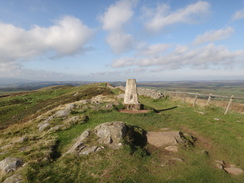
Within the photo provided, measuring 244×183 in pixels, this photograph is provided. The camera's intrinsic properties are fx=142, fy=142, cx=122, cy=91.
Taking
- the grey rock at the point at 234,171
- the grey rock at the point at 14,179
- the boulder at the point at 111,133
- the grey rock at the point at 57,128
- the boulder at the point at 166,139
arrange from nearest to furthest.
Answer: the grey rock at the point at 14,179
the grey rock at the point at 234,171
the boulder at the point at 111,133
the boulder at the point at 166,139
the grey rock at the point at 57,128

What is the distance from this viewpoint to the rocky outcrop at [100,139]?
8.00 meters

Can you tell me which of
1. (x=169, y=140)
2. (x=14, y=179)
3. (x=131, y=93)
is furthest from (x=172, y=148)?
(x=131, y=93)

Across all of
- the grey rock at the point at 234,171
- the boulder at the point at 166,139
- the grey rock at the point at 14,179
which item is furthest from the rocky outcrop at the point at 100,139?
the grey rock at the point at 234,171

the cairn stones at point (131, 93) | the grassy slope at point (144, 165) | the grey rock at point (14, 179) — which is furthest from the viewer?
the cairn stones at point (131, 93)

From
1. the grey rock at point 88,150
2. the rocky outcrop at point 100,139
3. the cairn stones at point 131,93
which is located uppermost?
the cairn stones at point 131,93

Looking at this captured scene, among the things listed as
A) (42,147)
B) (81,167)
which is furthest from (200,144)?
(42,147)

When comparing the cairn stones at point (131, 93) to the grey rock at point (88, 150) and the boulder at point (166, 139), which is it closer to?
the boulder at point (166, 139)

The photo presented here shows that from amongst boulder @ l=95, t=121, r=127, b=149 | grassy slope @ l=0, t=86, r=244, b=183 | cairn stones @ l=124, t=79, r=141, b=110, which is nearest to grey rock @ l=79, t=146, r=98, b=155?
grassy slope @ l=0, t=86, r=244, b=183

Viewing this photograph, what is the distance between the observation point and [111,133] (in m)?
9.03

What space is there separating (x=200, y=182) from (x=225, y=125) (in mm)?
9183

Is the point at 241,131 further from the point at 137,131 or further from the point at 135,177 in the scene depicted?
the point at 135,177

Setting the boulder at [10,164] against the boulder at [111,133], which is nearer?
the boulder at [10,164]

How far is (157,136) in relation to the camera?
10.1 m

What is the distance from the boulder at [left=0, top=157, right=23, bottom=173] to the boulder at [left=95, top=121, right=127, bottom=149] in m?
4.16
